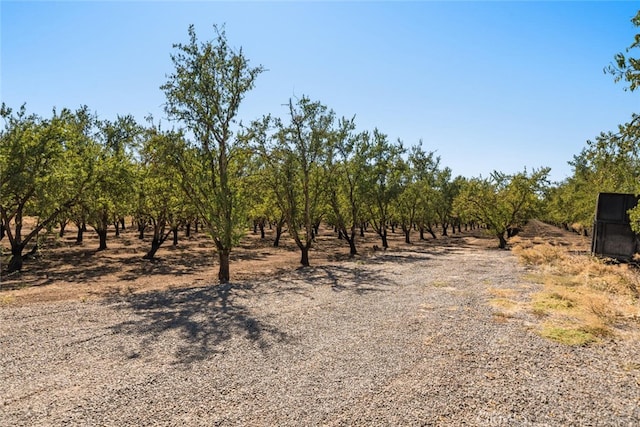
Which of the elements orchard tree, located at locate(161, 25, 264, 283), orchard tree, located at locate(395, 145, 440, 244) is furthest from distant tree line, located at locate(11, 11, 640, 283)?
orchard tree, located at locate(395, 145, 440, 244)

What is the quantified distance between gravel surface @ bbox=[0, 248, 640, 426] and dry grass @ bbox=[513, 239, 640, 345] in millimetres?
842

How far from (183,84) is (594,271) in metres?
27.0

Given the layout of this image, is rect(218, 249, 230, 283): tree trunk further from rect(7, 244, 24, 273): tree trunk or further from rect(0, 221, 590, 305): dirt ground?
rect(7, 244, 24, 273): tree trunk

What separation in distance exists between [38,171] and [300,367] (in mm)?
22423

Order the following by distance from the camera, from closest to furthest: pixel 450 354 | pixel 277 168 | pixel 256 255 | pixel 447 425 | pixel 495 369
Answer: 1. pixel 447 425
2. pixel 495 369
3. pixel 450 354
4. pixel 277 168
5. pixel 256 255

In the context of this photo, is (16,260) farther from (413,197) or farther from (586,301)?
(413,197)

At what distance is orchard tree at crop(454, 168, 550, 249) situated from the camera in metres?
43.5

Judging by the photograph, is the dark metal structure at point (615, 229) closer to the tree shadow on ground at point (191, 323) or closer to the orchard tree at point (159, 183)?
the tree shadow on ground at point (191, 323)

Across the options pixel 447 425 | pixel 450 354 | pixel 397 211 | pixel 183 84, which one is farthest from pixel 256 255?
pixel 447 425

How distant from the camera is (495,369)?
29.0 feet

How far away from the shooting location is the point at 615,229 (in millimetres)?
24984

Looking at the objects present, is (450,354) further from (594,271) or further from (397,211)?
(397,211)

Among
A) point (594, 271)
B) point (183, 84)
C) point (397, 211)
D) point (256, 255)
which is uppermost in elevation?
point (183, 84)

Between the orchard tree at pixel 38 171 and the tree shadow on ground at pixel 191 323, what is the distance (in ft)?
35.4
